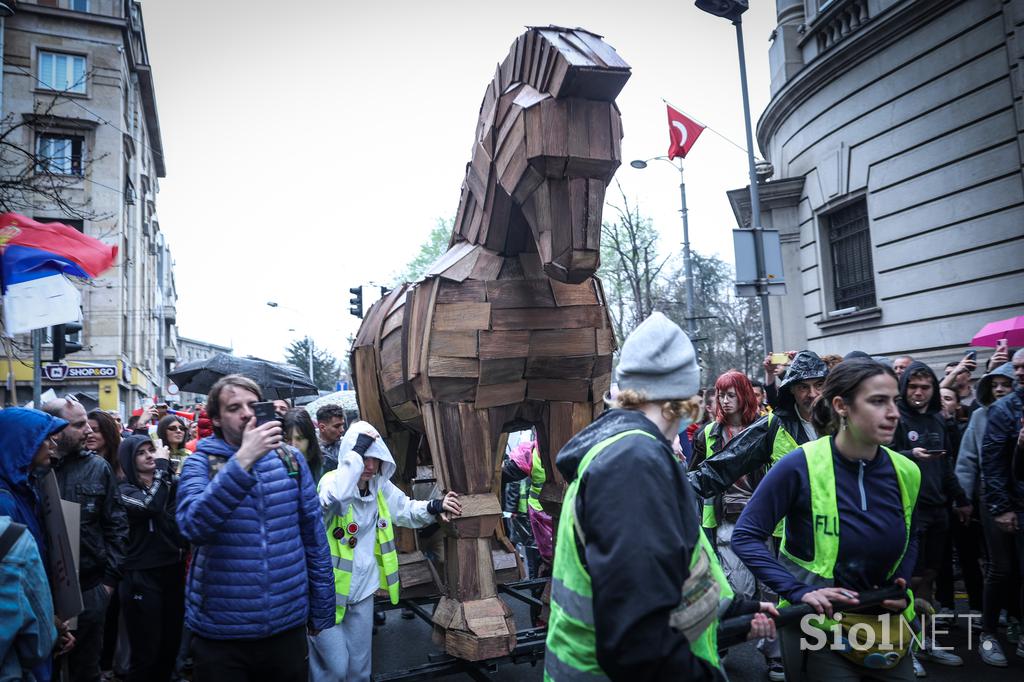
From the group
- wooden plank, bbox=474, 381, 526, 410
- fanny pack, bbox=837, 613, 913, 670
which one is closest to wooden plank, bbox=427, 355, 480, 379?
wooden plank, bbox=474, 381, 526, 410

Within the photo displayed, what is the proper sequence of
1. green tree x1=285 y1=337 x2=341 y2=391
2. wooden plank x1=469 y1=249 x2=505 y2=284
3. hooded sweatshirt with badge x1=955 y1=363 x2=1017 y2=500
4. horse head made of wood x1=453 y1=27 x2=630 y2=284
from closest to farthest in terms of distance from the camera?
1. horse head made of wood x1=453 y1=27 x2=630 y2=284
2. wooden plank x1=469 y1=249 x2=505 y2=284
3. hooded sweatshirt with badge x1=955 y1=363 x2=1017 y2=500
4. green tree x1=285 y1=337 x2=341 y2=391

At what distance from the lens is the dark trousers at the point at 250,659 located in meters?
2.88

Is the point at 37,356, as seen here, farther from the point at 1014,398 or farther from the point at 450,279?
the point at 1014,398

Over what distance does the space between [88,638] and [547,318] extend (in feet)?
11.3

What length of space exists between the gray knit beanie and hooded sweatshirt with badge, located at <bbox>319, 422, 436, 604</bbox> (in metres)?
2.31

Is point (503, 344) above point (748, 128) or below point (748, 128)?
below

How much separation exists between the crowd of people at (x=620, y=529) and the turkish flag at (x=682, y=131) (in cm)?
885

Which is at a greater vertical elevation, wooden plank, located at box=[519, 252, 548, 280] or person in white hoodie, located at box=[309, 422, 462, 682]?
wooden plank, located at box=[519, 252, 548, 280]

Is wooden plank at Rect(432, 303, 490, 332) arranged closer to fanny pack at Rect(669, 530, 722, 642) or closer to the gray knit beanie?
the gray knit beanie

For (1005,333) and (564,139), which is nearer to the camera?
(564,139)

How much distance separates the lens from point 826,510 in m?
2.63

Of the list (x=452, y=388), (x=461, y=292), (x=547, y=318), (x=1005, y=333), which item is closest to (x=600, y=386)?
(x=547, y=318)

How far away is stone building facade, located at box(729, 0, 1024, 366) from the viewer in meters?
9.06

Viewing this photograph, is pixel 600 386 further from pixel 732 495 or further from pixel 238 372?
pixel 238 372
